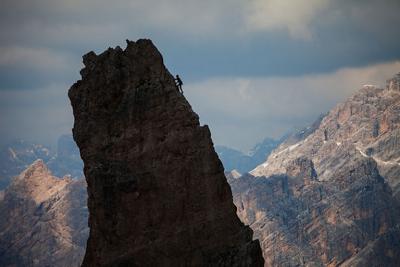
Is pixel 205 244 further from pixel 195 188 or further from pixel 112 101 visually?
pixel 112 101

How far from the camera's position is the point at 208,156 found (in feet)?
220

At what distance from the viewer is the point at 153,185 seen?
66188 mm

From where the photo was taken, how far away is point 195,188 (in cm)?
6669

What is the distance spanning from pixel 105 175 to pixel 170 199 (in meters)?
4.49

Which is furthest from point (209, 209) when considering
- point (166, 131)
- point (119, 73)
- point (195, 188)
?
point (119, 73)

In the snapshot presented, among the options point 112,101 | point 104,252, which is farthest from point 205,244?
point 112,101

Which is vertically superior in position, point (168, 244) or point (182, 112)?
point (182, 112)

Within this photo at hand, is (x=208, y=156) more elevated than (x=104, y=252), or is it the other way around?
(x=208, y=156)

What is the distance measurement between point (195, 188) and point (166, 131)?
4194mm

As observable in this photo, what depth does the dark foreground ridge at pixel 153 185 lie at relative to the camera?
65.8 m

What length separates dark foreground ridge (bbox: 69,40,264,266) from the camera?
6575 cm

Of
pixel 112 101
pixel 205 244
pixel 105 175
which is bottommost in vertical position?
pixel 205 244

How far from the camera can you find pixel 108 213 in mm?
65875

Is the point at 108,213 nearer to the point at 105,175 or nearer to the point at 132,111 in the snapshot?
the point at 105,175
